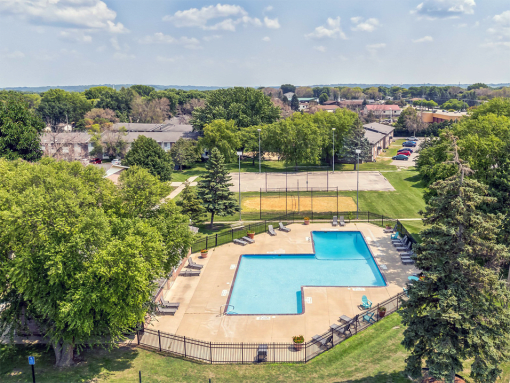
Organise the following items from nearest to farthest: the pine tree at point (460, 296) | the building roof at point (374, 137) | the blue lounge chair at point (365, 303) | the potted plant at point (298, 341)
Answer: the pine tree at point (460, 296)
the potted plant at point (298, 341)
the blue lounge chair at point (365, 303)
the building roof at point (374, 137)

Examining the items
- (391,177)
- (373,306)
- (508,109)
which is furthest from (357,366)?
(391,177)

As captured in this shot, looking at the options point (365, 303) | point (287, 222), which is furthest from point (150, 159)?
point (365, 303)

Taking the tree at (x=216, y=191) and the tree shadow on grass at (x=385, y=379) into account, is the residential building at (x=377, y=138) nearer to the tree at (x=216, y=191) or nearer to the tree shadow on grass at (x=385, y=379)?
the tree at (x=216, y=191)

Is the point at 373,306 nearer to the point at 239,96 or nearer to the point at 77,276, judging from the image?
the point at 77,276

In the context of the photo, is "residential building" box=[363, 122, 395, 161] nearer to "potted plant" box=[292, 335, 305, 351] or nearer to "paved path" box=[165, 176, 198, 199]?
"paved path" box=[165, 176, 198, 199]

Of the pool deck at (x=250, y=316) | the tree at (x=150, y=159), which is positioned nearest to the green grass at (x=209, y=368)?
the pool deck at (x=250, y=316)

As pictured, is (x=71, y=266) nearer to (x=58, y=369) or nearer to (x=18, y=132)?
(x=58, y=369)
